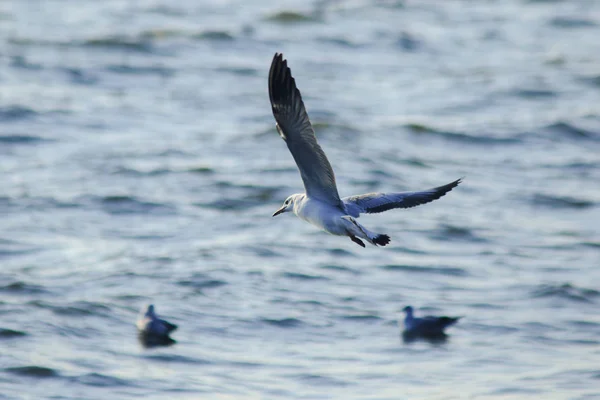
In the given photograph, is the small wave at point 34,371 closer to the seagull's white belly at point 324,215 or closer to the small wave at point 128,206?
the seagull's white belly at point 324,215

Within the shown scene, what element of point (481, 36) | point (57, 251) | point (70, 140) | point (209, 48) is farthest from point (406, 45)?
point (57, 251)

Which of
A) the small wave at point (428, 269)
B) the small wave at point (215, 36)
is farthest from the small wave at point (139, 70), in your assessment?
the small wave at point (428, 269)

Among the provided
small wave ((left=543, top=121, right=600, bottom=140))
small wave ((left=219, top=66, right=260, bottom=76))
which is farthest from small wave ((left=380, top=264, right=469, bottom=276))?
small wave ((left=219, top=66, right=260, bottom=76))

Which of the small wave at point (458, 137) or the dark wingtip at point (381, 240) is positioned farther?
the small wave at point (458, 137)

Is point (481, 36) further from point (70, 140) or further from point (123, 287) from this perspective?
point (123, 287)

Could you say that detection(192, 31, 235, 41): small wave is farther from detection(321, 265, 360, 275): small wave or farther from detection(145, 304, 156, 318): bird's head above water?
detection(145, 304, 156, 318): bird's head above water

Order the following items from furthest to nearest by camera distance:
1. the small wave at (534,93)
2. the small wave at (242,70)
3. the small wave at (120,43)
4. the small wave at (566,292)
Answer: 1. the small wave at (120,43)
2. the small wave at (242,70)
3. the small wave at (534,93)
4. the small wave at (566,292)

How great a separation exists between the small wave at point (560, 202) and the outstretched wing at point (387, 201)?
6.84 meters

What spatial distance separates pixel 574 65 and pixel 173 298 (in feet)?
41.2

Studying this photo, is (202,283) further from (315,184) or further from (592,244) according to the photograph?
(592,244)

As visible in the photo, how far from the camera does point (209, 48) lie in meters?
20.9

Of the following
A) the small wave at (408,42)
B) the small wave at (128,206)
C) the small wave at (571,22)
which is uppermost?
the small wave at (571,22)

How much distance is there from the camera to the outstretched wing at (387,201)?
23.6 ft

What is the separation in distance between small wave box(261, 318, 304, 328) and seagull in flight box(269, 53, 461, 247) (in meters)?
2.67
